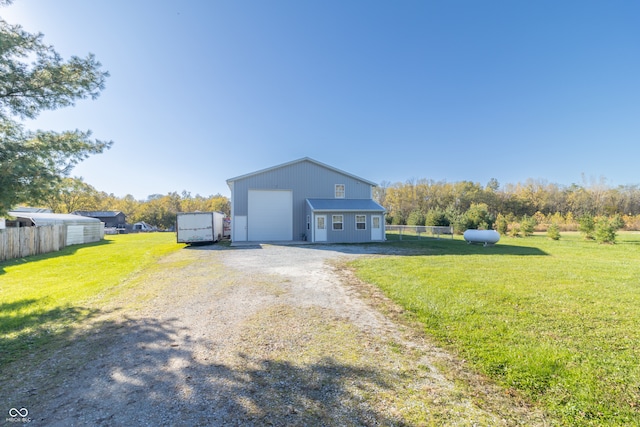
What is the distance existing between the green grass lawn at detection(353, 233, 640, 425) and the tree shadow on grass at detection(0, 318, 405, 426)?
155 cm

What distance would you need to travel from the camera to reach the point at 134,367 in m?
3.31

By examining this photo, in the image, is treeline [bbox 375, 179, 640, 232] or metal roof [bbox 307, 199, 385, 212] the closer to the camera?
metal roof [bbox 307, 199, 385, 212]

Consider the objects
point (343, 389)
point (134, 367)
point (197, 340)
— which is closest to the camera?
point (343, 389)

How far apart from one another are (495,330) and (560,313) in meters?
1.79

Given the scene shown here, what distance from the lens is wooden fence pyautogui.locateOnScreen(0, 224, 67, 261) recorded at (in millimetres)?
13742

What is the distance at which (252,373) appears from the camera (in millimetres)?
3119

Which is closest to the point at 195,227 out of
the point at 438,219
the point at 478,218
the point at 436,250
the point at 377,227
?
the point at 377,227

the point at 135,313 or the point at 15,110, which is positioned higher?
the point at 15,110

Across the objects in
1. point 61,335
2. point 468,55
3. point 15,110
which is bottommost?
point 61,335

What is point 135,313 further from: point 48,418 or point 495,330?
point 495,330

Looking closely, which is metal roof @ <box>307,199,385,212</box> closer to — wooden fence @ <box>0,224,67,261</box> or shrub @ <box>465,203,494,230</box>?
shrub @ <box>465,203,494,230</box>

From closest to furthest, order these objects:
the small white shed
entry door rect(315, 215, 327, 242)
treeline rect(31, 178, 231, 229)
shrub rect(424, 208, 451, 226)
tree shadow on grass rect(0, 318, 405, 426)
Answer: tree shadow on grass rect(0, 318, 405, 426)
entry door rect(315, 215, 327, 242)
the small white shed
shrub rect(424, 208, 451, 226)
treeline rect(31, 178, 231, 229)

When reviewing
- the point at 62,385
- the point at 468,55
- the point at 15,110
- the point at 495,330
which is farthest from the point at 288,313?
the point at 468,55

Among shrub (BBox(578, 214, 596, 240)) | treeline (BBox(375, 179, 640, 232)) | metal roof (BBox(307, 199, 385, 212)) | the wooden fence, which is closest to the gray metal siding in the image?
metal roof (BBox(307, 199, 385, 212))
